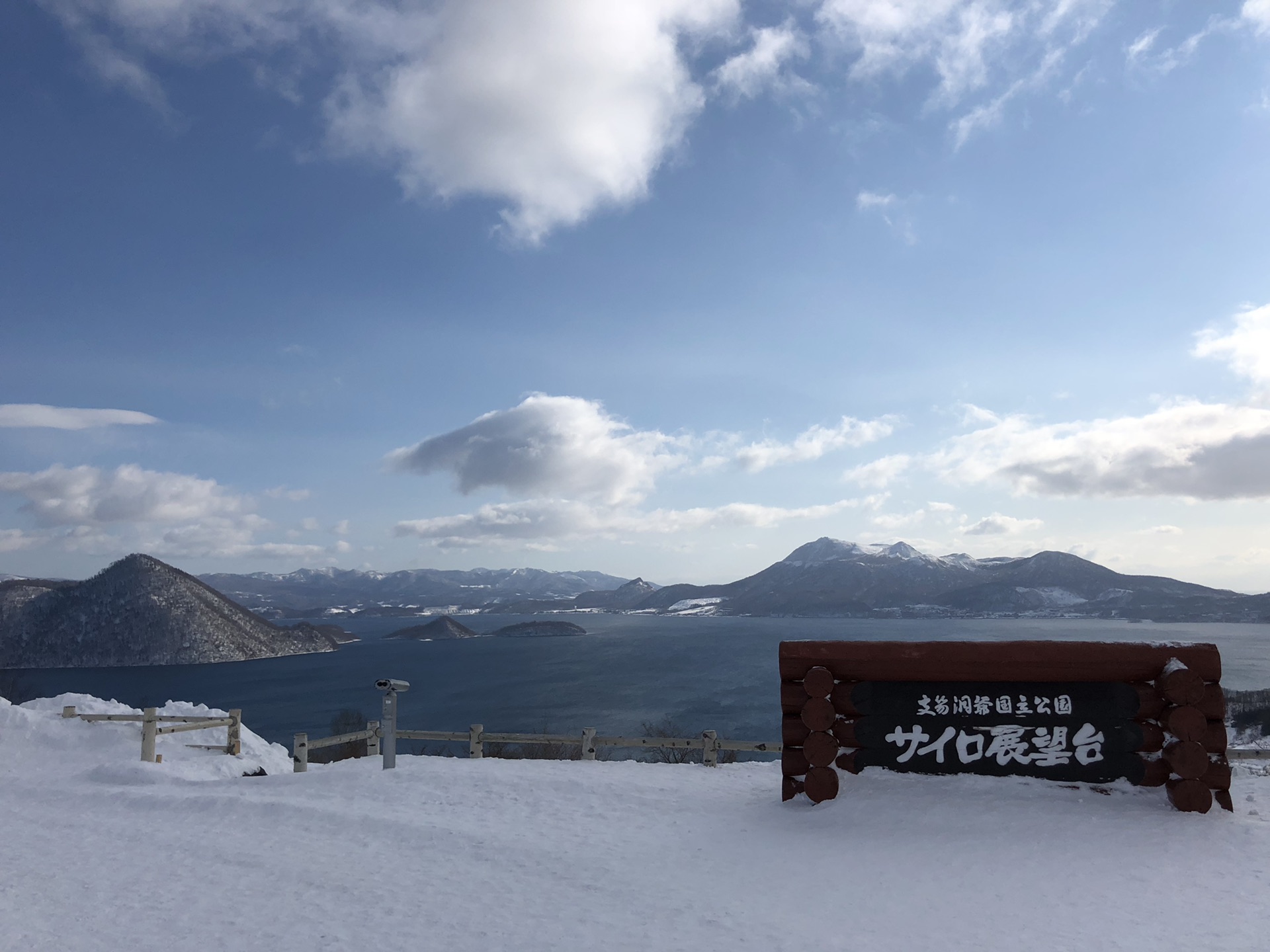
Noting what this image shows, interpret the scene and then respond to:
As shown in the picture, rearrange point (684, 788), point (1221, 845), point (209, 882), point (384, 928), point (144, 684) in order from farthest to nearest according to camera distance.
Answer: point (144, 684) < point (684, 788) < point (1221, 845) < point (209, 882) < point (384, 928)

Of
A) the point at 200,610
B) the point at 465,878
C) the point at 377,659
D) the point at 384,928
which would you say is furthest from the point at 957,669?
the point at 200,610

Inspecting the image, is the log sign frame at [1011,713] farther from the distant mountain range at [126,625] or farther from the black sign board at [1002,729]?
the distant mountain range at [126,625]

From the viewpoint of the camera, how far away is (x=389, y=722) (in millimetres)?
13242

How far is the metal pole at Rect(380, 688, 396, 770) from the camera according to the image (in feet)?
42.0

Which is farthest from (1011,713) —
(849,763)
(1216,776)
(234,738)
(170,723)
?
(170,723)

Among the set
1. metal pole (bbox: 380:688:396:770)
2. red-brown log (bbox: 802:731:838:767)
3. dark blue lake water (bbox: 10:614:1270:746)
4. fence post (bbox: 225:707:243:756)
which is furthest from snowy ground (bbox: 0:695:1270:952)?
dark blue lake water (bbox: 10:614:1270:746)

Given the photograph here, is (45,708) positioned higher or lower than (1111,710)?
lower

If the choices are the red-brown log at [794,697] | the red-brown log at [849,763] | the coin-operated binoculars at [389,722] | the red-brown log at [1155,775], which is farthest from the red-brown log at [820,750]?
the coin-operated binoculars at [389,722]

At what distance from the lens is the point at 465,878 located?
25.4 feet

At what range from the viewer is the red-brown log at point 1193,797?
929 cm

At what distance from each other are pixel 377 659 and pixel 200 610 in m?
48.6

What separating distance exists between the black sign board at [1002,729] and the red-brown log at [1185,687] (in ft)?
1.57

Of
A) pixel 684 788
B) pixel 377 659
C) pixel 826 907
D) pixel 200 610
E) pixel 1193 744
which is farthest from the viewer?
pixel 200 610

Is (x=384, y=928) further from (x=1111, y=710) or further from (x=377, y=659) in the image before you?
(x=377, y=659)
